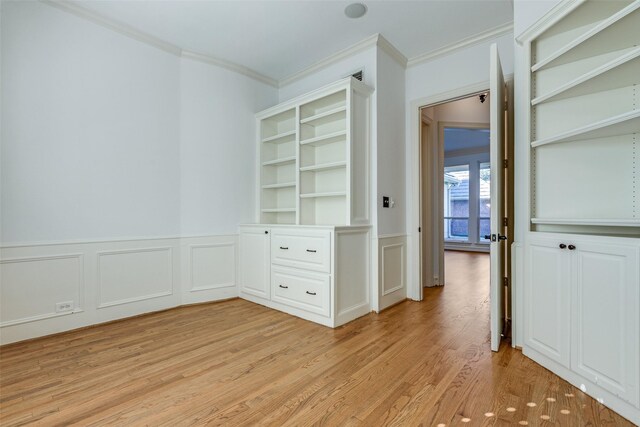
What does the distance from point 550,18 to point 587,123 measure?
705mm

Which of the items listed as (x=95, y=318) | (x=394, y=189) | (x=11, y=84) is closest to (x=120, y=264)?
(x=95, y=318)

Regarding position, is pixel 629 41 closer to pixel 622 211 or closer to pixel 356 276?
pixel 622 211

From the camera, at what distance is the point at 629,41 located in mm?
1794

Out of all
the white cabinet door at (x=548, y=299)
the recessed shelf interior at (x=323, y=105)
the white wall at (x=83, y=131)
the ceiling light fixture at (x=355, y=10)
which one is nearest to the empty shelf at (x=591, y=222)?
the white cabinet door at (x=548, y=299)

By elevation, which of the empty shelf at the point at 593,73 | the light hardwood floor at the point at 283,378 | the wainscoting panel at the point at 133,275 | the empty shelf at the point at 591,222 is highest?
the empty shelf at the point at 593,73

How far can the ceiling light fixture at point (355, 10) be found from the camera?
274 centimetres

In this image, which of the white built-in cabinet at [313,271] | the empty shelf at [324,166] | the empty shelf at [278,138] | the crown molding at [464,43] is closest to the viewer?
the white built-in cabinet at [313,271]

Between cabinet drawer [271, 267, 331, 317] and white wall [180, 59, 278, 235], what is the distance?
97cm

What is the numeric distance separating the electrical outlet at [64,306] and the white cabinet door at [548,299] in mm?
3709

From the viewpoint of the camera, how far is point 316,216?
3758 mm

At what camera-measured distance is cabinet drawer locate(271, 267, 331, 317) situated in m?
2.89

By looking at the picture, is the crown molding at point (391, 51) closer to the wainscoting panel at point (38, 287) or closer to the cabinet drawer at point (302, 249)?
the cabinet drawer at point (302, 249)

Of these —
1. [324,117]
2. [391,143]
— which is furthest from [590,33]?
[324,117]

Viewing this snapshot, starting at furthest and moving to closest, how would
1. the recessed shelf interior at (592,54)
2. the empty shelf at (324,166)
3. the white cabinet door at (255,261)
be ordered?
the white cabinet door at (255,261) < the empty shelf at (324,166) < the recessed shelf interior at (592,54)
